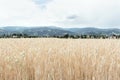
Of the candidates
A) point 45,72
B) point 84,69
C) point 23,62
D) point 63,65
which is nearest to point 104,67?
point 84,69

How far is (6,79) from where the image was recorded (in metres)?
3.22

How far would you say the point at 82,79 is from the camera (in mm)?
3203

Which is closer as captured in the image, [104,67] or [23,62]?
[104,67]

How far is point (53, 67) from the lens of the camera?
11.5 ft

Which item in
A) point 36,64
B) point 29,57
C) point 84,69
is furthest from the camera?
point 29,57

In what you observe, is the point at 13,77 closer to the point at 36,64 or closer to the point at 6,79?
the point at 6,79

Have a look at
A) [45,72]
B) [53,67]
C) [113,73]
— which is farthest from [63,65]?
[113,73]

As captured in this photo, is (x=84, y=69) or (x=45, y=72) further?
(x=84, y=69)

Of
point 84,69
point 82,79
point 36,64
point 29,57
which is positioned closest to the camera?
point 82,79

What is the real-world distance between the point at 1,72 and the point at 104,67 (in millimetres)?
1178

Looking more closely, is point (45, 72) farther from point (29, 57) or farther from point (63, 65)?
point (29, 57)

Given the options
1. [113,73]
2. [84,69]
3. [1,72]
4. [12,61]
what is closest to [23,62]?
[12,61]

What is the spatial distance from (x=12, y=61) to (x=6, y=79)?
57cm

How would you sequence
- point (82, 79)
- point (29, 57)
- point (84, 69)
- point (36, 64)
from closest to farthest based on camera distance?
point (82, 79), point (84, 69), point (36, 64), point (29, 57)
